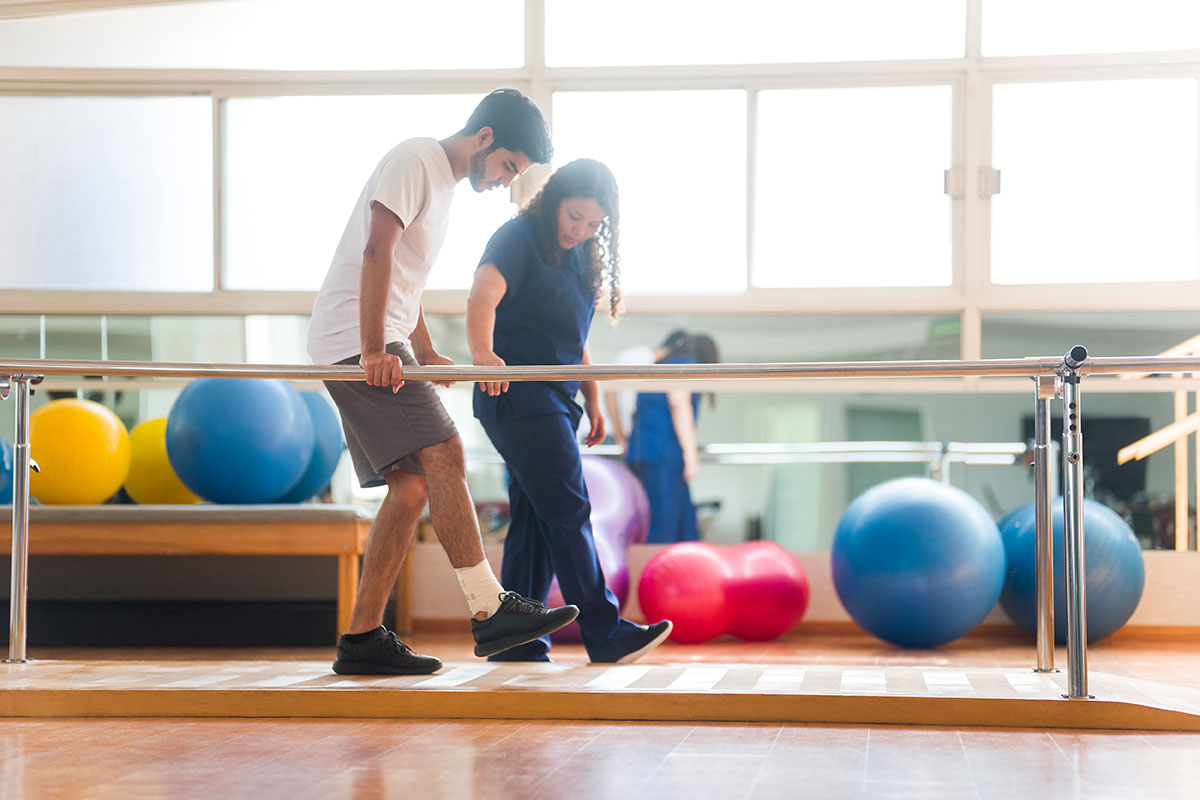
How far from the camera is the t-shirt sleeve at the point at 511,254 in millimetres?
3059

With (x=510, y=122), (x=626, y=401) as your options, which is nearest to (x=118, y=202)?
(x=626, y=401)

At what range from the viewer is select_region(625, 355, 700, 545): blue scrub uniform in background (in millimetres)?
4805

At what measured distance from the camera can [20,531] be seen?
3020 mm

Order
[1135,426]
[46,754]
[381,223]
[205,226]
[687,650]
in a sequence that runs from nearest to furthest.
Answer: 1. [46,754]
2. [381,223]
3. [687,650]
4. [1135,426]
5. [205,226]

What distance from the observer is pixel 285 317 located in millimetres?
4898

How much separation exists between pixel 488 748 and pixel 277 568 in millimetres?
2630

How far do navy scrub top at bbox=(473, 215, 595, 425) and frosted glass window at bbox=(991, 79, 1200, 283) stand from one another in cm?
211

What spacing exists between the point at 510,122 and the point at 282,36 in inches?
105

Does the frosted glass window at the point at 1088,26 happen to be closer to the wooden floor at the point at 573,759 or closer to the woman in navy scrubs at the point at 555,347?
the woman in navy scrubs at the point at 555,347

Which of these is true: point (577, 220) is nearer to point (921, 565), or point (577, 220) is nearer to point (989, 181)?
point (921, 565)

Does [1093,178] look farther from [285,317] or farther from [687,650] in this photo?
[285,317]

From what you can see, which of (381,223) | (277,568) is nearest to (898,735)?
(381,223)

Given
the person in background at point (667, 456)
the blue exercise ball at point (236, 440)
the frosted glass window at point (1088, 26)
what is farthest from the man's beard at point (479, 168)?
the frosted glass window at point (1088, 26)

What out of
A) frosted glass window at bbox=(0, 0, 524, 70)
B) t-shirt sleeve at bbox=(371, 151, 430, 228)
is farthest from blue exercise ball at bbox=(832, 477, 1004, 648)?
frosted glass window at bbox=(0, 0, 524, 70)
